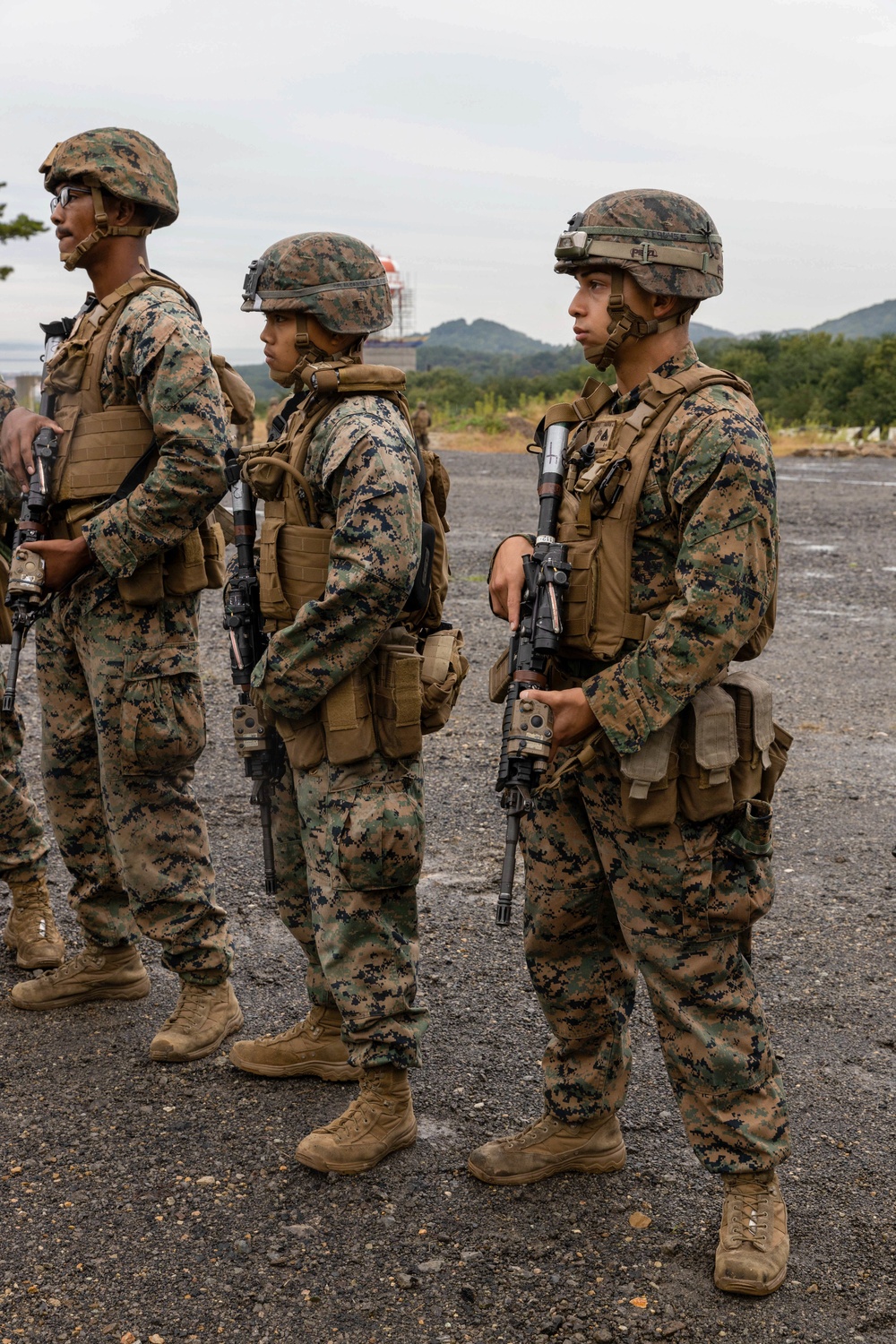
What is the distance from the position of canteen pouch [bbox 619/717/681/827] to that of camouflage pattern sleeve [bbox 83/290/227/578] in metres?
1.58

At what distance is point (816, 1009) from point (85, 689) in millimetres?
2591

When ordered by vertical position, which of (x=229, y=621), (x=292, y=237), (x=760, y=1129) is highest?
(x=292, y=237)

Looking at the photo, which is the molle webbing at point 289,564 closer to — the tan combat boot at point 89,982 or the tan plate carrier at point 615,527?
the tan plate carrier at point 615,527

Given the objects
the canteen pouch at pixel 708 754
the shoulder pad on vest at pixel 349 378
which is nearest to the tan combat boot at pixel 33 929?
the shoulder pad on vest at pixel 349 378

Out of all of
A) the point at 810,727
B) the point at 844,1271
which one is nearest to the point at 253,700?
the point at 844,1271

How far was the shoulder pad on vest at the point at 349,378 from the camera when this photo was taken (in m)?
3.29

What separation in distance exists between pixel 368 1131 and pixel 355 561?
4.90ft

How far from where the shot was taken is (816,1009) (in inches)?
165

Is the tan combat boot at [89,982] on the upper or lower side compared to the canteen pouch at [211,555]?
lower

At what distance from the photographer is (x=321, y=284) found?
3367mm

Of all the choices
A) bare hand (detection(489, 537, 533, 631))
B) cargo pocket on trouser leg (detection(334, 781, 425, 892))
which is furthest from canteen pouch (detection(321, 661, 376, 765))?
bare hand (detection(489, 537, 533, 631))

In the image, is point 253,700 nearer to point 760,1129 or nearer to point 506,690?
point 506,690

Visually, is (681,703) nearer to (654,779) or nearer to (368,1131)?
(654,779)

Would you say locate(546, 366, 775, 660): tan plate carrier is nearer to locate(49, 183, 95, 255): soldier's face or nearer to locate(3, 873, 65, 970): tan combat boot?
locate(49, 183, 95, 255): soldier's face
